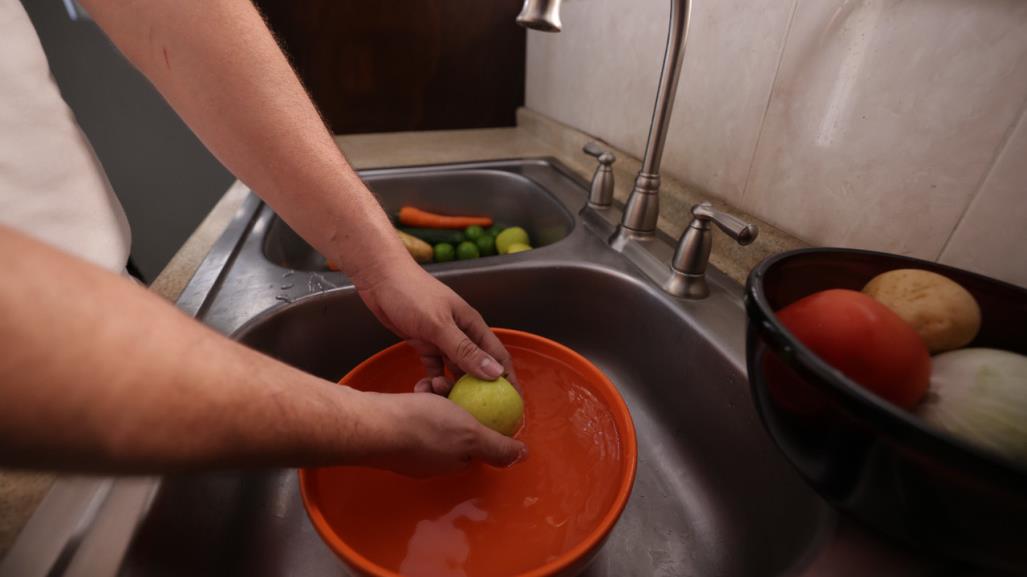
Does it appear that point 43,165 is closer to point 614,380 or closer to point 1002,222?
point 614,380

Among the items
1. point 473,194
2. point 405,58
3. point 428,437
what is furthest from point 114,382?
point 405,58

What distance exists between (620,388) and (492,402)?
32 centimetres

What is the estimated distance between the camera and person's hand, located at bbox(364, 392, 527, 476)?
34 cm

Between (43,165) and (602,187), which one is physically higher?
(43,165)

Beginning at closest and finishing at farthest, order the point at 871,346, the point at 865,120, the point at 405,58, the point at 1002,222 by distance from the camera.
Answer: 1. the point at 871,346
2. the point at 1002,222
3. the point at 865,120
4. the point at 405,58

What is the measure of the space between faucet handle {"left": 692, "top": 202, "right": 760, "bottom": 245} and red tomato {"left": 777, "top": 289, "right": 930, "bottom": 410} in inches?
8.2

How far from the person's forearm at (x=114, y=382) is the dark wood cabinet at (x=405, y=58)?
1461 mm

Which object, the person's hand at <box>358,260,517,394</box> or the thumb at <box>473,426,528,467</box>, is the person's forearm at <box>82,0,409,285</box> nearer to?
the person's hand at <box>358,260,517,394</box>

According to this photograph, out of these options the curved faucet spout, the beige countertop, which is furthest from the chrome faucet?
the beige countertop

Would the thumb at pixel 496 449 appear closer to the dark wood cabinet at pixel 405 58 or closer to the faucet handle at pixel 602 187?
the faucet handle at pixel 602 187

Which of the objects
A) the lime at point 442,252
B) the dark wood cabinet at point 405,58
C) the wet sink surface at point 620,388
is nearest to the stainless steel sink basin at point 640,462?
the wet sink surface at point 620,388

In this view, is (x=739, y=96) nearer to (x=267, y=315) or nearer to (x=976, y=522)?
(x=976, y=522)

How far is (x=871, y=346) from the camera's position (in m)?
0.30

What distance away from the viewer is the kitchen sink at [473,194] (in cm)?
114
